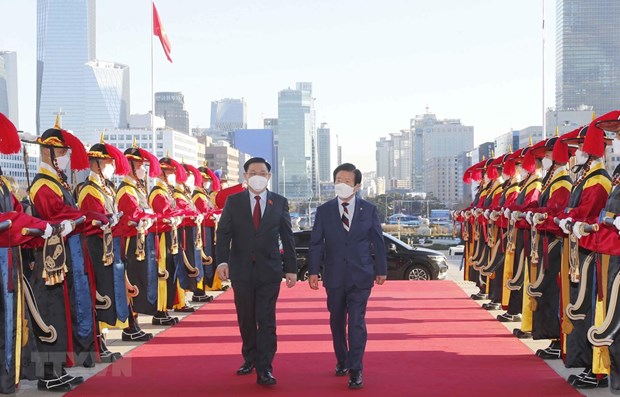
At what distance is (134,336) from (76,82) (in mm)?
186642

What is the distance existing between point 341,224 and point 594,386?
90.7 inches

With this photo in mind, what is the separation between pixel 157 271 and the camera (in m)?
9.62

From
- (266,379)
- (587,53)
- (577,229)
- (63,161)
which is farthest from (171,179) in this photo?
(587,53)

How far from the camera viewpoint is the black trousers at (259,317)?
21.4 feet

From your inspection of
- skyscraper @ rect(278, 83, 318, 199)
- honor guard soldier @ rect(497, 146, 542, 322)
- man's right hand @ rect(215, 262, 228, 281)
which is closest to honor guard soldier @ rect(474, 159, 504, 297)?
honor guard soldier @ rect(497, 146, 542, 322)

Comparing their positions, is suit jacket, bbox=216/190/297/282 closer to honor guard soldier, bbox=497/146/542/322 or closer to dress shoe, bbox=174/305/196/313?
honor guard soldier, bbox=497/146/542/322

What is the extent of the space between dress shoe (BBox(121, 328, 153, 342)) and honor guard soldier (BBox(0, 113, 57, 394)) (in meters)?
2.61

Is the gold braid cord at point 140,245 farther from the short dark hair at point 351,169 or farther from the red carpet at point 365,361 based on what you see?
the short dark hair at point 351,169

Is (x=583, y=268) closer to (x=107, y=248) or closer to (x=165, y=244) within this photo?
(x=107, y=248)

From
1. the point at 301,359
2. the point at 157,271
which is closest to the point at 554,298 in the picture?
the point at 301,359

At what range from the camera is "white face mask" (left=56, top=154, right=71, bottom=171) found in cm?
696

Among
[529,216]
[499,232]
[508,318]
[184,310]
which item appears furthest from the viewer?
[184,310]

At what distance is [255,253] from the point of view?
6.68 metres

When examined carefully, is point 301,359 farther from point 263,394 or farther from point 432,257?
point 432,257
